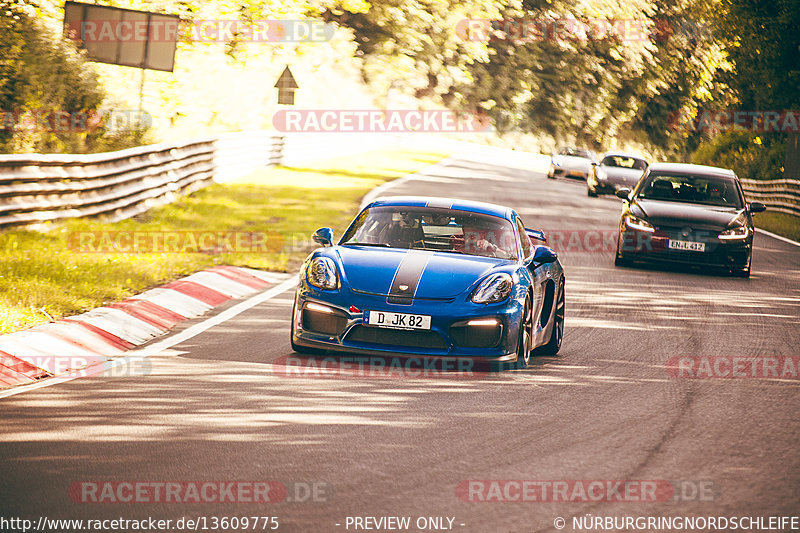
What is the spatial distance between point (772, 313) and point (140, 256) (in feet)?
24.8

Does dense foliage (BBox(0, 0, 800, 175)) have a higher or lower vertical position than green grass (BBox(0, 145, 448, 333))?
higher

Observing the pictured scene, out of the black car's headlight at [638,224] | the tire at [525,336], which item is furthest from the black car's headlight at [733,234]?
the tire at [525,336]

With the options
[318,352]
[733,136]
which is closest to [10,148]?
[318,352]

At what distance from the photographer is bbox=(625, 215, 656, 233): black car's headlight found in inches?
653

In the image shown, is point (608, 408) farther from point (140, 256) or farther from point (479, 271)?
point (140, 256)

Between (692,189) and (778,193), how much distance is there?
15372 millimetres

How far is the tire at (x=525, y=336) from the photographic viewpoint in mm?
8688

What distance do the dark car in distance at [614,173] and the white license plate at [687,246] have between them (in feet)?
50.0
